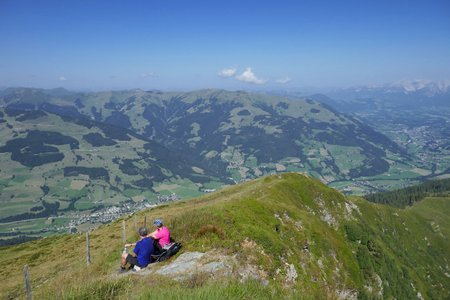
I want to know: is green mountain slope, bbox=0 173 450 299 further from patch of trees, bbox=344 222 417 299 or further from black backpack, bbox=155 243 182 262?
black backpack, bbox=155 243 182 262

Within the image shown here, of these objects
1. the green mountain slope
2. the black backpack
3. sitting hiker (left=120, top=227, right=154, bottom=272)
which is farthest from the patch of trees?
sitting hiker (left=120, top=227, right=154, bottom=272)

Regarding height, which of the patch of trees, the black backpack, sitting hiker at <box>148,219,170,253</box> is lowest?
the patch of trees

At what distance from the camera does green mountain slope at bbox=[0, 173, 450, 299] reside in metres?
12.9

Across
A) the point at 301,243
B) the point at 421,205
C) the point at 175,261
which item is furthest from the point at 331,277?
the point at 421,205

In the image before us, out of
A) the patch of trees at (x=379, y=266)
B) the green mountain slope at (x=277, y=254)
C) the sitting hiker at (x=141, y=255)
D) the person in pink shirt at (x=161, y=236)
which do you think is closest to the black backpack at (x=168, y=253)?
the person in pink shirt at (x=161, y=236)

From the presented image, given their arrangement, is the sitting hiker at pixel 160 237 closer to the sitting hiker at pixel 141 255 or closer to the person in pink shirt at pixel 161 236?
the person in pink shirt at pixel 161 236

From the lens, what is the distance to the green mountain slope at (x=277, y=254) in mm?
12852

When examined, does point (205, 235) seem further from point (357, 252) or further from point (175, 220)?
point (357, 252)

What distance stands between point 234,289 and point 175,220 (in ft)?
65.1

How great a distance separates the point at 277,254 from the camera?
32250mm

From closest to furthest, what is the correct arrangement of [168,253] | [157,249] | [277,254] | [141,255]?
[141,255], [168,253], [157,249], [277,254]

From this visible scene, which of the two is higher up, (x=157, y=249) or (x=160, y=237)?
(x=160, y=237)

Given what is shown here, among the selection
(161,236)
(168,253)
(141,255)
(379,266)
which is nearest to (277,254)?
(168,253)

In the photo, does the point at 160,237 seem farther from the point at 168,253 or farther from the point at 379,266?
the point at 379,266
